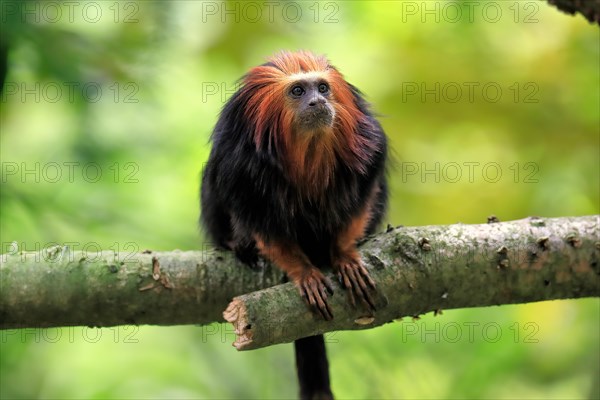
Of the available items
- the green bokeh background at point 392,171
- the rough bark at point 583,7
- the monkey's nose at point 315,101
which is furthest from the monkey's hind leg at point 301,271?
the rough bark at point 583,7

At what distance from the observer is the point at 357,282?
2873 millimetres

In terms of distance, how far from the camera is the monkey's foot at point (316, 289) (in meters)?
2.75

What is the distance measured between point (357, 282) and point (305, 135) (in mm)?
683

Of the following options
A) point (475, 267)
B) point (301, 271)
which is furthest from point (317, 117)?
point (475, 267)

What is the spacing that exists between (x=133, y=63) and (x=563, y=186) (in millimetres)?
2413

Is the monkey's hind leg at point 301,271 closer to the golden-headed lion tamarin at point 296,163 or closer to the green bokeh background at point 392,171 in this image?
the golden-headed lion tamarin at point 296,163

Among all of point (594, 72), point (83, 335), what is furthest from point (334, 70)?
point (83, 335)

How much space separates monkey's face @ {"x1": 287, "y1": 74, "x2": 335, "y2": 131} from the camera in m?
3.08

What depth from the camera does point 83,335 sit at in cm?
480

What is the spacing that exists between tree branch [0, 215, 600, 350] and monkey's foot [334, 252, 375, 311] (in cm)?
4

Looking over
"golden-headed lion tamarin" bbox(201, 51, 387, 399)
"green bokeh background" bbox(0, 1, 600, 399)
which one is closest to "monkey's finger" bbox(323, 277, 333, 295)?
"golden-headed lion tamarin" bbox(201, 51, 387, 399)

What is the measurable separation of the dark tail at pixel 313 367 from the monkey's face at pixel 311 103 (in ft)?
3.18

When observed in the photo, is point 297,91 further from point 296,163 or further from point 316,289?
point 316,289

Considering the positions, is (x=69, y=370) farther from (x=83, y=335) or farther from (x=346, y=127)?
(x=346, y=127)
